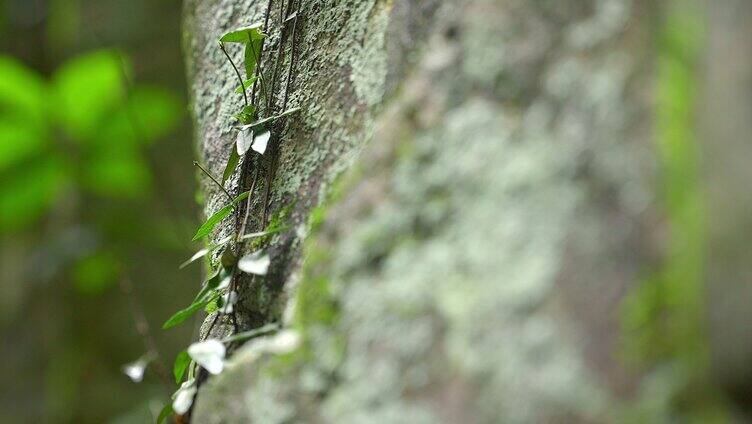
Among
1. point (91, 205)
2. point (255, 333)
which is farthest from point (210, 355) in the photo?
point (91, 205)

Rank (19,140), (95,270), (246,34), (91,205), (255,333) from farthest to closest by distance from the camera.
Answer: (91,205) < (95,270) < (19,140) < (246,34) < (255,333)

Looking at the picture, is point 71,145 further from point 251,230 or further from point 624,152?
point 624,152

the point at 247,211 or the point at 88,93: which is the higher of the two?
the point at 88,93

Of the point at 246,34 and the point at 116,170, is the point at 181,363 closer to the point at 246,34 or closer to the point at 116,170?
the point at 246,34

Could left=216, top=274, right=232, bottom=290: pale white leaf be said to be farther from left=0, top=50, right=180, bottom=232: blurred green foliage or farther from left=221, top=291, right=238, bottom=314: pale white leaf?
left=0, top=50, right=180, bottom=232: blurred green foliage

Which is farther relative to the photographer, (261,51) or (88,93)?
(88,93)

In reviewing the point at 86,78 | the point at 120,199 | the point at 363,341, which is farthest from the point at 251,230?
the point at 120,199
